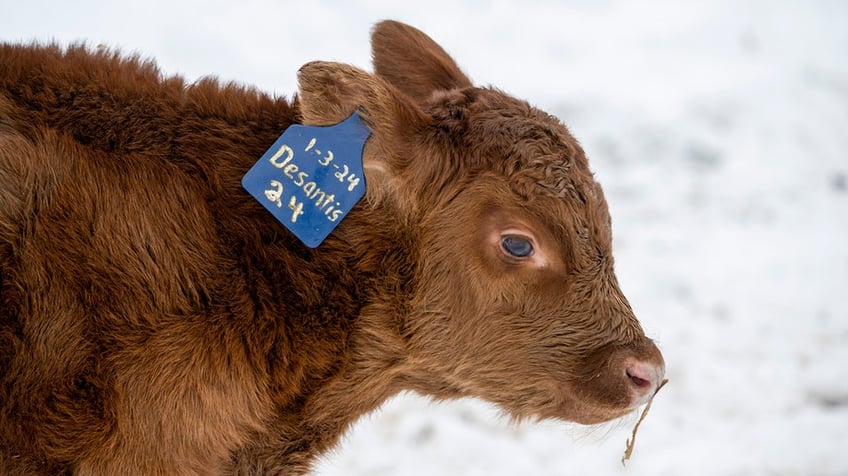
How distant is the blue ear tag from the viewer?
322 cm

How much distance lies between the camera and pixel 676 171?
7.63 m

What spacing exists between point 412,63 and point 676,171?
4.06 metres

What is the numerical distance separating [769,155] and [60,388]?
6.54 meters

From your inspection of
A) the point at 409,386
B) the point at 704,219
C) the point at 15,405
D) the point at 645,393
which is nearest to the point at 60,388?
the point at 15,405

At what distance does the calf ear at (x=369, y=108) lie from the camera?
127 inches

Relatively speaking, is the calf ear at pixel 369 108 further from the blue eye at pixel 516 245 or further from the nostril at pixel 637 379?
the nostril at pixel 637 379

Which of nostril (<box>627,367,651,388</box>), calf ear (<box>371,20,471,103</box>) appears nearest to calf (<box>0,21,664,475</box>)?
nostril (<box>627,367,651,388</box>)

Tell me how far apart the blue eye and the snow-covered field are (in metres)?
0.86

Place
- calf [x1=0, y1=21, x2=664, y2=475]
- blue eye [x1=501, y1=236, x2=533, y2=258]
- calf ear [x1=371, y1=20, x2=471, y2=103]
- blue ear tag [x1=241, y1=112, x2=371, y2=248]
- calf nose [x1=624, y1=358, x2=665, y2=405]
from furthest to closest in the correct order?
1. calf ear [x1=371, y1=20, x2=471, y2=103]
2. calf nose [x1=624, y1=358, x2=665, y2=405]
3. blue eye [x1=501, y1=236, x2=533, y2=258]
4. blue ear tag [x1=241, y1=112, x2=371, y2=248]
5. calf [x1=0, y1=21, x2=664, y2=475]

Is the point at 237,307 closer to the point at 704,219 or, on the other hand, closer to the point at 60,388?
the point at 60,388

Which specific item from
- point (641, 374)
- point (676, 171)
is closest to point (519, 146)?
point (641, 374)

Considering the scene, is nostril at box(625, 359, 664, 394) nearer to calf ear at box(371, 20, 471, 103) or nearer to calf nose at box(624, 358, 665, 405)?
calf nose at box(624, 358, 665, 405)

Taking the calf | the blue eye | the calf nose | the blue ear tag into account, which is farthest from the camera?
the calf nose

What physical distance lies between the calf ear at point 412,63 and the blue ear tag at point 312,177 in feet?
2.97
